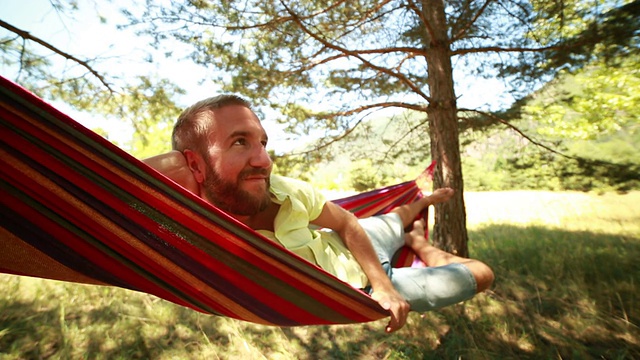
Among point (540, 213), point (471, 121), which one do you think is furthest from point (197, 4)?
point (540, 213)

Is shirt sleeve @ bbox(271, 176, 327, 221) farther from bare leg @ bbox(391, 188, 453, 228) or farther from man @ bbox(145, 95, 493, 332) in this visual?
bare leg @ bbox(391, 188, 453, 228)

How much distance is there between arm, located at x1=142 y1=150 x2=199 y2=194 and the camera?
0.99m

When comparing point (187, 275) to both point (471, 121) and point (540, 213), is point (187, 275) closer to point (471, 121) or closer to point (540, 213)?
point (471, 121)

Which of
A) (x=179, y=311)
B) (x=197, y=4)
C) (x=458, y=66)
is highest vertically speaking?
(x=197, y=4)

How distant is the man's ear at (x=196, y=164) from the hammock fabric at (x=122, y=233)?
0.23m

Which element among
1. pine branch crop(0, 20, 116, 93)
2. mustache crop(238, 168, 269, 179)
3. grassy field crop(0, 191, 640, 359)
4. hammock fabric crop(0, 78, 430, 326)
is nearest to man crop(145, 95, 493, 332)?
mustache crop(238, 168, 269, 179)

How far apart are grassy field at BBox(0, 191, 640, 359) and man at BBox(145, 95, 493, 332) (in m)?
0.86

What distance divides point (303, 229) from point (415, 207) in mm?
976

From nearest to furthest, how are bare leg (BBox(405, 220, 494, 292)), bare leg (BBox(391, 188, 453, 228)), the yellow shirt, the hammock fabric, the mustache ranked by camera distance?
the hammock fabric, the mustache, the yellow shirt, bare leg (BBox(405, 220, 494, 292)), bare leg (BBox(391, 188, 453, 228))

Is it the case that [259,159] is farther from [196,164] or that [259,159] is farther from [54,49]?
[54,49]

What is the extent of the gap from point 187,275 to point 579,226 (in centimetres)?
593

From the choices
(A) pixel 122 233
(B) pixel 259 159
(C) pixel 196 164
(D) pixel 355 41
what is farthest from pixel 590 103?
(A) pixel 122 233

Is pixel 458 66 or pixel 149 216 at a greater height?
pixel 458 66

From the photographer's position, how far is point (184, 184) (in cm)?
103
